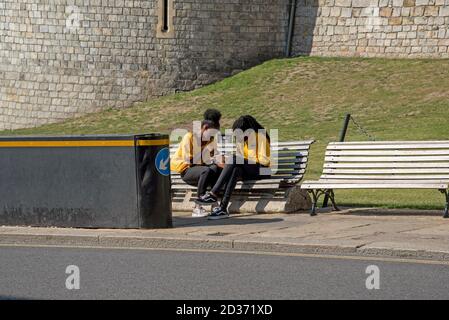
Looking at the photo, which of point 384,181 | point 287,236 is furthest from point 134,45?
point 287,236

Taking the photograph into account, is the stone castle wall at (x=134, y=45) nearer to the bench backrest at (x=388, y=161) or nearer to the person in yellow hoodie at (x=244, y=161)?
the bench backrest at (x=388, y=161)

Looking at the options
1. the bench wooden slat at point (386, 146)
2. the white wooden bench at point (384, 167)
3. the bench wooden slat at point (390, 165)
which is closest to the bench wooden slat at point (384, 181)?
the white wooden bench at point (384, 167)

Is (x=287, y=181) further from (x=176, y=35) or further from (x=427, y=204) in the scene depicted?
(x=176, y=35)

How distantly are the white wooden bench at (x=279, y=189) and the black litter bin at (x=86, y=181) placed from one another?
178 centimetres

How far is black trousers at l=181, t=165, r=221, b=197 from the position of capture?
15.0 m

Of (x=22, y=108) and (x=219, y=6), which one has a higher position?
(x=219, y=6)

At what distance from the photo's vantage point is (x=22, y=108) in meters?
43.3

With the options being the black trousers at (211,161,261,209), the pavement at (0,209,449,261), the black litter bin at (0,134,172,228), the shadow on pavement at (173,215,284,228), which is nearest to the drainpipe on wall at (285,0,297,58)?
the black trousers at (211,161,261,209)

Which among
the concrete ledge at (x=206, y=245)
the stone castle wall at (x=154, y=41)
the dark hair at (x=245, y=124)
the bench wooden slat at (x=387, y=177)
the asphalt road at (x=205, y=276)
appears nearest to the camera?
the asphalt road at (x=205, y=276)

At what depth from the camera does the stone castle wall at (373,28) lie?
37000mm

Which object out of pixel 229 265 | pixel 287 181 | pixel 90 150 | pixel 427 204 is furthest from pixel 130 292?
pixel 427 204

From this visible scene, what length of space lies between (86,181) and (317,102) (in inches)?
834

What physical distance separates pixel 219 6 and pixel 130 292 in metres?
30.9

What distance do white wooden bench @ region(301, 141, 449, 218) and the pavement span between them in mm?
390
